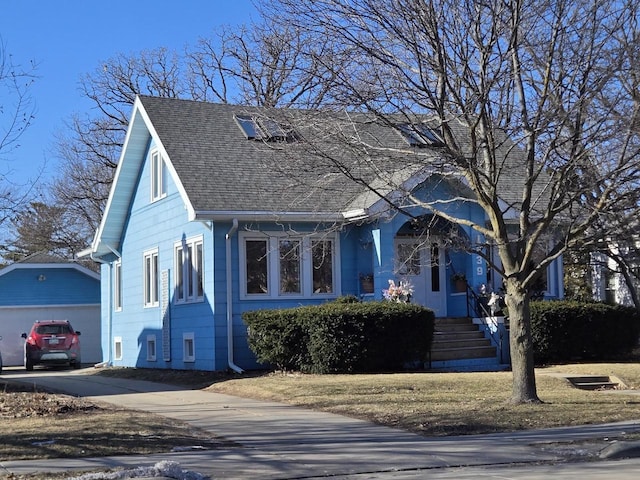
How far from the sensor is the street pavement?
379 inches

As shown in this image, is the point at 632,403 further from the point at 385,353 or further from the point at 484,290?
the point at 484,290

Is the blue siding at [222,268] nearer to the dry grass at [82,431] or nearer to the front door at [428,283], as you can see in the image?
the front door at [428,283]

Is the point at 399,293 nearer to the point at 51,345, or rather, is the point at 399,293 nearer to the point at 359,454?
the point at 359,454

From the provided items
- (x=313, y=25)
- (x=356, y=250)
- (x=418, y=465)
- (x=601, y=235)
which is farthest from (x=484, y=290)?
(x=418, y=465)

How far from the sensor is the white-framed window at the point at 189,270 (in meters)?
22.8

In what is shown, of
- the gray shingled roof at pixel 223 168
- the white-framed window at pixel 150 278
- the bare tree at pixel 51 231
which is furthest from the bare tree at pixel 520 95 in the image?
the bare tree at pixel 51 231

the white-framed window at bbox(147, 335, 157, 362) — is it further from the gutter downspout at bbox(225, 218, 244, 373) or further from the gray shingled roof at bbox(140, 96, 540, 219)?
the gray shingled roof at bbox(140, 96, 540, 219)

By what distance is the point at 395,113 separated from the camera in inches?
577

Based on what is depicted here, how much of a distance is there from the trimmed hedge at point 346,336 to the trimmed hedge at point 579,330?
3.14m

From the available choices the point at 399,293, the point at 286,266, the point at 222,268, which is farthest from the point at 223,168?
the point at 399,293

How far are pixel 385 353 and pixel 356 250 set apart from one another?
4.20 meters

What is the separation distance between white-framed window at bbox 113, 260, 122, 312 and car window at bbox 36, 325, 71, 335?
200 cm

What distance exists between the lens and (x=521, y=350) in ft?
47.3

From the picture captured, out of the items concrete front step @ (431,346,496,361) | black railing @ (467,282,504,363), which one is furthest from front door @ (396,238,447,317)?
concrete front step @ (431,346,496,361)
